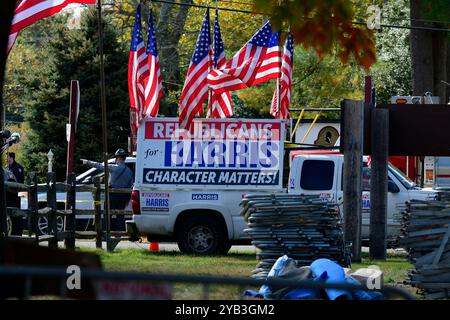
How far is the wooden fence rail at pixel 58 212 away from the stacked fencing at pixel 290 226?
4.17 metres

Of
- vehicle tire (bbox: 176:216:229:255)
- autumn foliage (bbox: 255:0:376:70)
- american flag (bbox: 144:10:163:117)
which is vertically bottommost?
vehicle tire (bbox: 176:216:229:255)

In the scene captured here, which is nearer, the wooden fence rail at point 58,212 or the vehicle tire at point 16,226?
the wooden fence rail at point 58,212

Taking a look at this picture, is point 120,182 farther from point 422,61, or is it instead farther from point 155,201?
point 422,61

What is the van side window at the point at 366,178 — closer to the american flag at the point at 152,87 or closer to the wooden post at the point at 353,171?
the wooden post at the point at 353,171

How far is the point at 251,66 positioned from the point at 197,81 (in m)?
1.32

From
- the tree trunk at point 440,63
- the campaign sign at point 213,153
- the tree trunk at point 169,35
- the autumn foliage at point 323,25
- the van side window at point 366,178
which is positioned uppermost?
the tree trunk at point 169,35

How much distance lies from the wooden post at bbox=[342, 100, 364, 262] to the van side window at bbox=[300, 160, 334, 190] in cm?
188

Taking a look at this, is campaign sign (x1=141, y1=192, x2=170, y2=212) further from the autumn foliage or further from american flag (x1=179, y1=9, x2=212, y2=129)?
the autumn foliage

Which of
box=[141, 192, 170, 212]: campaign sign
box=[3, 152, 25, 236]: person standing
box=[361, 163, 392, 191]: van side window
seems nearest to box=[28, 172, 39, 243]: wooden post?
box=[3, 152, 25, 236]: person standing

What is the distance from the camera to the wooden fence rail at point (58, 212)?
16922mm

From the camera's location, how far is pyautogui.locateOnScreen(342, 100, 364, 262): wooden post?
17.0 meters

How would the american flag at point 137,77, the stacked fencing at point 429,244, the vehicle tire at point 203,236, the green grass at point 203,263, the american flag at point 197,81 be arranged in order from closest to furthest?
the stacked fencing at point 429,244 < the green grass at point 203,263 < the vehicle tire at point 203,236 < the american flag at point 197,81 < the american flag at point 137,77

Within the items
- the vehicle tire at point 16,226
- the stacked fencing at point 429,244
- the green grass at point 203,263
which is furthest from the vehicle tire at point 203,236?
the stacked fencing at point 429,244

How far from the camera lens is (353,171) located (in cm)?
1711
